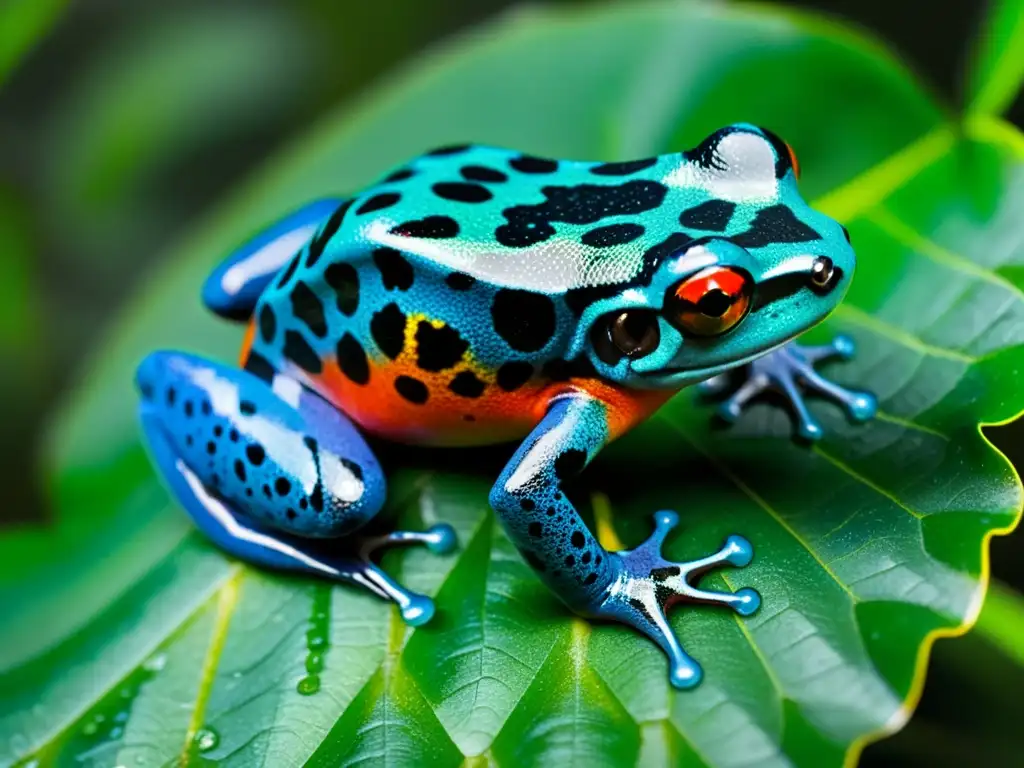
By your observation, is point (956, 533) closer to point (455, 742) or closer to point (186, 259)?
point (455, 742)

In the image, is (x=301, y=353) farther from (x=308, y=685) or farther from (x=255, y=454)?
(x=308, y=685)

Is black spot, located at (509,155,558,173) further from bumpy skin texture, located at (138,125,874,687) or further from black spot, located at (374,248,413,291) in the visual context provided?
black spot, located at (374,248,413,291)

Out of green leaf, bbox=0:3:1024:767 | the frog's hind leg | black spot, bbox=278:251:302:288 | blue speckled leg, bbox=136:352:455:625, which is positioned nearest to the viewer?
green leaf, bbox=0:3:1024:767

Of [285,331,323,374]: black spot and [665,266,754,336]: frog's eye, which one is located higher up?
[665,266,754,336]: frog's eye

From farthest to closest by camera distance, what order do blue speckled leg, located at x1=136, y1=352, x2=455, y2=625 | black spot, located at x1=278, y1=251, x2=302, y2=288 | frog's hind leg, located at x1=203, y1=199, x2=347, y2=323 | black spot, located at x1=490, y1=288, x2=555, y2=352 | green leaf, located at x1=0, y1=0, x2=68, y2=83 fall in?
green leaf, located at x1=0, y1=0, x2=68, y2=83, frog's hind leg, located at x1=203, y1=199, x2=347, y2=323, black spot, located at x1=278, y1=251, x2=302, y2=288, blue speckled leg, located at x1=136, y1=352, x2=455, y2=625, black spot, located at x1=490, y1=288, x2=555, y2=352

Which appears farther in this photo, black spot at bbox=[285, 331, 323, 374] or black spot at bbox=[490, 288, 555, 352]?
black spot at bbox=[285, 331, 323, 374]

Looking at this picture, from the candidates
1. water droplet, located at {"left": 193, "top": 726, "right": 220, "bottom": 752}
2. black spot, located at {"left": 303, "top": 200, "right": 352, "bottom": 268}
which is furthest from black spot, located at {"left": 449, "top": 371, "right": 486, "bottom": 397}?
water droplet, located at {"left": 193, "top": 726, "right": 220, "bottom": 752}

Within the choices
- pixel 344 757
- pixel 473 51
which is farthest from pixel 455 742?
pixel 473 51

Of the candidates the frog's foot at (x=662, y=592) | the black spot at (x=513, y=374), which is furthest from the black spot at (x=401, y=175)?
the frog's foot at (x=662, y=592)
